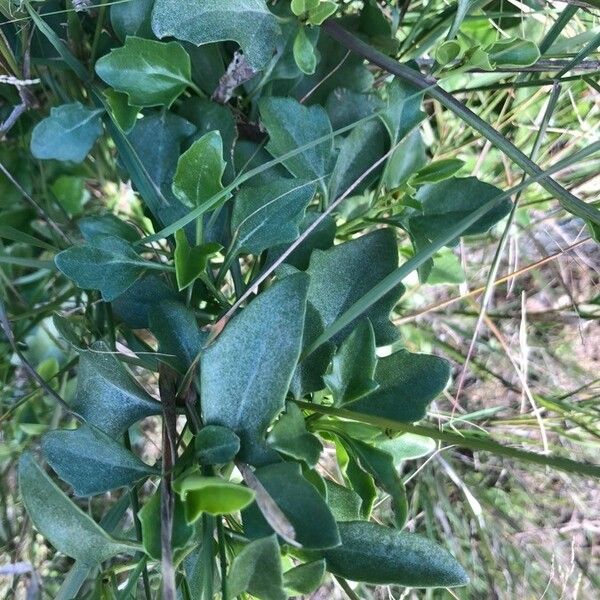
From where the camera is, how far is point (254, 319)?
43 cm

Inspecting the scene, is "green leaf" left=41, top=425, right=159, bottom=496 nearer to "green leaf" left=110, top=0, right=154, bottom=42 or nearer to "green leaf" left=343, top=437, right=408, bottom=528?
"green leaf" left=343, top=437, right=408, bottom=528

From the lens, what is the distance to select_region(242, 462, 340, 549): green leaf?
391mm

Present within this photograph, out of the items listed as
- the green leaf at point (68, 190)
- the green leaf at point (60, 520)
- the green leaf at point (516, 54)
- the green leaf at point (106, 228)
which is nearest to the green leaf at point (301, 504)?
the green leaf at point (60, 520)

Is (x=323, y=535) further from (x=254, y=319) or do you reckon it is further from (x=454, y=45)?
(x=454, y=45)

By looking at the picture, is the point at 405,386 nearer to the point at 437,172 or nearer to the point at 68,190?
the point at 437,172

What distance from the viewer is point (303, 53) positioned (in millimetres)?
529

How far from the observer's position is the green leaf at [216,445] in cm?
42

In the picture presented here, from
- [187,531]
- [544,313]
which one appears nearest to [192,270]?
[187,531]

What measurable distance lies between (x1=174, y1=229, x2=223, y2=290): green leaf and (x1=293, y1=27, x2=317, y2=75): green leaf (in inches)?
6.7

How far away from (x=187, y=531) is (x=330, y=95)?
16.0 inches

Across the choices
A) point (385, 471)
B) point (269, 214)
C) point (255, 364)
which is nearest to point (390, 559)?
point (385, 471)

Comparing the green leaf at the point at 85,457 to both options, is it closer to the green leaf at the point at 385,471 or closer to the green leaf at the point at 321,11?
the green leaf at the point at 385,471

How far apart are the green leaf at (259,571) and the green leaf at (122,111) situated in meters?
0.36

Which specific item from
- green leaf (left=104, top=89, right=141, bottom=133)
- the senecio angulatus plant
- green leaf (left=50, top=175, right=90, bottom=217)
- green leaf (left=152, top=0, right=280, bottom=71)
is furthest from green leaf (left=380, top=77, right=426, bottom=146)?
green leaf (left=50, top=175, right=90, bottom=217)
